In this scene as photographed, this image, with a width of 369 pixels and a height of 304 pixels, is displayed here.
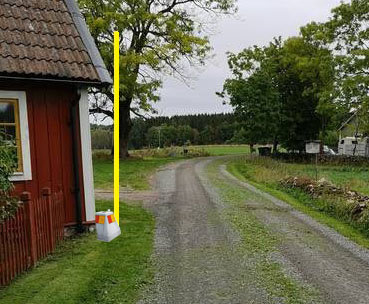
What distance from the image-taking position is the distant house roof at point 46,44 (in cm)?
796

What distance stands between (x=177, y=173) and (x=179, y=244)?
49.5ft

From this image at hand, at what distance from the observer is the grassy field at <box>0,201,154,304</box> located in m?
5.65

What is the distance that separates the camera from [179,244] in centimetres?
862

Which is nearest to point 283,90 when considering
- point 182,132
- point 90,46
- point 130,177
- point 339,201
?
point 130,177

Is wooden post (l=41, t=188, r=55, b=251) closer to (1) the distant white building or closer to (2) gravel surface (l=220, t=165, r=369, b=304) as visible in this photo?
(2) gravel surface (l=220, t=165, r=369, b=304)

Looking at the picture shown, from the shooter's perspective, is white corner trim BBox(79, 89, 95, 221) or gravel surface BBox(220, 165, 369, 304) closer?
gravel surface BBox(220, 165, 369, 304)

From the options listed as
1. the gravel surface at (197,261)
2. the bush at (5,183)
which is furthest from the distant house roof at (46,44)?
the gravel surface at (197,261)

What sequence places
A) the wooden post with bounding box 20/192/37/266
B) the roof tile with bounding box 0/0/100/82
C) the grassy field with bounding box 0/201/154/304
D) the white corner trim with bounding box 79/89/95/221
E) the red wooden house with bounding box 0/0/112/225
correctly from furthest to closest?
the white corner trim with bounding box 79/89/95/221
the red wooden house with bounding box 0/0/112/225
the roof tile with bounding box 0/0/100/82
the wooden post with bounding box 20/192/37/266
the grassy field with bounding box 0/201/154/304

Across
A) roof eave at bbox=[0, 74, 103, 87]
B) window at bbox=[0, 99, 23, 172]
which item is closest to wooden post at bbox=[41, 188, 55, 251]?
window at bbox=[0, 99, 23, 172]

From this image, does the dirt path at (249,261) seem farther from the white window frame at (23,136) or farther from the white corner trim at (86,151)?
the white window frame at (23,136)

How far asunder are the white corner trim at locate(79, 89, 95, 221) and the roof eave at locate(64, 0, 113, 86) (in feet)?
1.97

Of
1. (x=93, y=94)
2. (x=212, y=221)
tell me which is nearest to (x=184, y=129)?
(x=93, y=94)

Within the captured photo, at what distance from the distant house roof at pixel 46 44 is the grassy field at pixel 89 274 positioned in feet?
11.4

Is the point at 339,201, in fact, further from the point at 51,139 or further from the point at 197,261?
the point at 51,139
